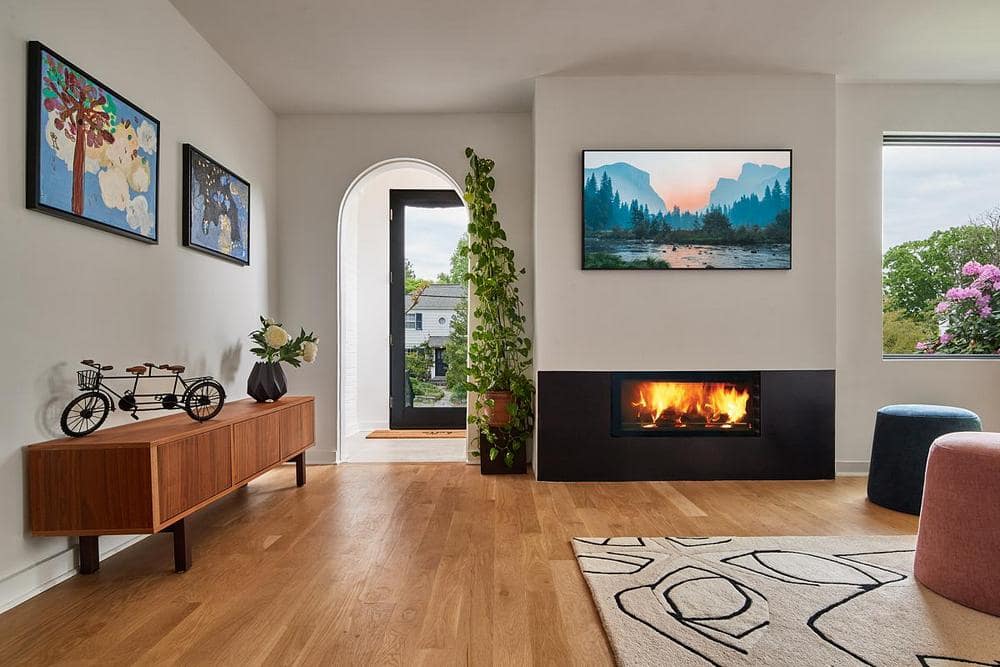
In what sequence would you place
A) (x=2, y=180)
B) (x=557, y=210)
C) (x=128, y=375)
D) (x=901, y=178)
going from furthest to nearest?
(x=901, y=178), (x=557, y=210), (x=128, y=375), (x=2, y=180)

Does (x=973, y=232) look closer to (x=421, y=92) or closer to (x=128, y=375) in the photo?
(x=421, y=92)

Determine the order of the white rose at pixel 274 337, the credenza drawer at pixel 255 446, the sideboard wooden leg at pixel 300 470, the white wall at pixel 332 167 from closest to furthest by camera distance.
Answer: the credenza drawer at pixel 255 446
the white rose at pixel 274 337
the sideboard wooden leg at pixel 300 470
the white wall at pixel 332 167

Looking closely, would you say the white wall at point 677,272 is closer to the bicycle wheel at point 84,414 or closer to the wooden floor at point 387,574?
the wooden floor at point 387,574

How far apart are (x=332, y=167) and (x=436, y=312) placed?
194 centimetres

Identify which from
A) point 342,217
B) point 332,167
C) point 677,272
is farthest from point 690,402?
point 332,167

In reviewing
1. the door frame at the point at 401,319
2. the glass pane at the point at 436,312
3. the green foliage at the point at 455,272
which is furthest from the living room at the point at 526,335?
the green foliage at the point at 455,272

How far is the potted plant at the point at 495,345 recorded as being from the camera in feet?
14.4

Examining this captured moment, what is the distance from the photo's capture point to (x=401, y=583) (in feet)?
7.74

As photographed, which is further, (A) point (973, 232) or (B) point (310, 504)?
(A) point (973, 232)

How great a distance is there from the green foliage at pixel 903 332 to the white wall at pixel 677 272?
0.58 m

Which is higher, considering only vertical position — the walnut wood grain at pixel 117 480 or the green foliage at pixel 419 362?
the green foliage at pixel 419 362

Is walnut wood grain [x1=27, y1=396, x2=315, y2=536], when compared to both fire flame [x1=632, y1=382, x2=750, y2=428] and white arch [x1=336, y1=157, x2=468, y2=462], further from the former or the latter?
fire flame [x1=632, y1=382, x2=750, y2=428]

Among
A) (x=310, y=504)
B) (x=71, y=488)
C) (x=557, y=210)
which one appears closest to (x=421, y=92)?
(x=557, y=210)

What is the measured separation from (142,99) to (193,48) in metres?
0.70
